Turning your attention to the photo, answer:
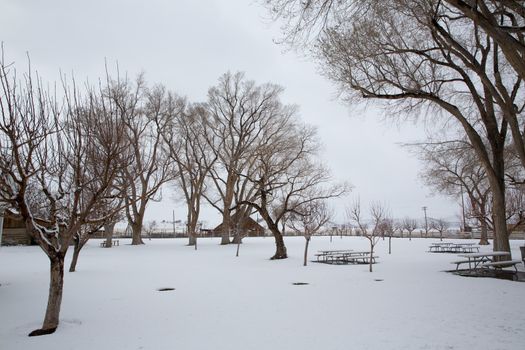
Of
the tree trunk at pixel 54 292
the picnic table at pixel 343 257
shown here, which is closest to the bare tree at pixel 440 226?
the picnic table at pixel 343 257

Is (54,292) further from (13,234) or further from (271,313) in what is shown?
(13,234)

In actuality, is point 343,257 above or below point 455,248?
above

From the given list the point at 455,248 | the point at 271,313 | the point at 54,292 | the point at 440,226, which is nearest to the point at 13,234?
the point at 54,292

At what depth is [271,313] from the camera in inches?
284

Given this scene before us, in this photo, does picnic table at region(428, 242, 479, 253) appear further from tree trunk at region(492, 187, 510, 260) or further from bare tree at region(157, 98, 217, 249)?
bare tree at region(157, 98, 217, 249)

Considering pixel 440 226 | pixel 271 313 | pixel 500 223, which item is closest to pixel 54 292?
pixel 271 313

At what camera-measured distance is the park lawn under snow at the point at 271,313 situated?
5.46 m

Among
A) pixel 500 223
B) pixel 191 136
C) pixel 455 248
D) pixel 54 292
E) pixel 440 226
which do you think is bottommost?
pixel 455 248

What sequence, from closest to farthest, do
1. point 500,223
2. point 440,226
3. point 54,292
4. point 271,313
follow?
point 54,292 → point 271,313 → point 500,223 → point 440,226

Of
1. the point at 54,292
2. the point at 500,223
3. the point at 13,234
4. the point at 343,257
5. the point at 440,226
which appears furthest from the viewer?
the point at 440,226

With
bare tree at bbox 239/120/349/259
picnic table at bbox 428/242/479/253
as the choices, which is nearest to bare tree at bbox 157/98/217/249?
bare tree at bbox 239/120/349/259

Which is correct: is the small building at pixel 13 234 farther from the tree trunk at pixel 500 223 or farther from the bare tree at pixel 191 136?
the tree trunk at pixel 500 223

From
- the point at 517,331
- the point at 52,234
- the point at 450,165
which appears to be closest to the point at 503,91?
the point at 517,331

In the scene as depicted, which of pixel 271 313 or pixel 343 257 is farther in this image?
pixel 343 257
